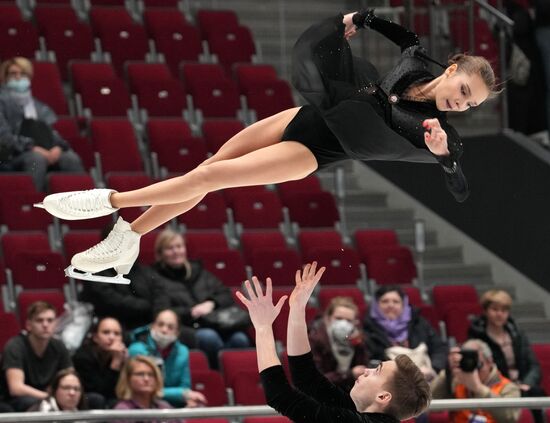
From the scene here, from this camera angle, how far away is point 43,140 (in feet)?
30.6

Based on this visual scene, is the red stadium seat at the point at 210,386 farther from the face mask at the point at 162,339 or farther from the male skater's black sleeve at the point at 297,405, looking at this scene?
the male skater's black sleeve at the point at 297,405

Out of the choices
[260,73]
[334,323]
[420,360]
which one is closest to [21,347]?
[334,323]

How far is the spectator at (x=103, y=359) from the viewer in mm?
7641

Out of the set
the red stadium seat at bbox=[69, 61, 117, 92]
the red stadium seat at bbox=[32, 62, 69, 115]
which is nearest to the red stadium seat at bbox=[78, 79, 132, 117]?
the red stadium seat at bbox=[69, 61, 117, 92]

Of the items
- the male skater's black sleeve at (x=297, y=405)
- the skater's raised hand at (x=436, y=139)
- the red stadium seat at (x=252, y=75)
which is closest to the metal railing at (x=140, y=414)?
the male skater's black sleeve at (x=297, y=405)

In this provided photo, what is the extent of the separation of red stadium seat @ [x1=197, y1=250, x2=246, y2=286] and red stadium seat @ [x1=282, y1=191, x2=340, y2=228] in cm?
109

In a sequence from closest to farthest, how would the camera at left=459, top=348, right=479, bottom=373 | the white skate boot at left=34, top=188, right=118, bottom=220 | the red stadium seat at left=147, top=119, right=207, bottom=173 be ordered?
the white skate boot at left=34, top=188, right=118, bottom=220 < the camera at left=459, top=348, right=479, bottom=373 < the red stadium seat at left=147, top=119, right=207, bottom=173

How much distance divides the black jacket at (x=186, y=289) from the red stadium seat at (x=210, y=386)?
496mm

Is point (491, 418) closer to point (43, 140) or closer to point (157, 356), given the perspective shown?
point (157, 356)

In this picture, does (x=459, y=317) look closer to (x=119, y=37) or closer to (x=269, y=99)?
(x=269, y=99)

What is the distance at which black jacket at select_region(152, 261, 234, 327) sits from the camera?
8.40 meters

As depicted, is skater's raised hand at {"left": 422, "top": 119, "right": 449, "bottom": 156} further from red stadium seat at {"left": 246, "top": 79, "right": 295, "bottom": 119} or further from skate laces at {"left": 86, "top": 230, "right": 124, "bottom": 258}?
red stadium seat at {"left": 246, "top": 79, "right": 295, "bottom": 119}

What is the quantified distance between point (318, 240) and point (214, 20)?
109 inches

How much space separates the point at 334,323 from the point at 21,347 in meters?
1.76
